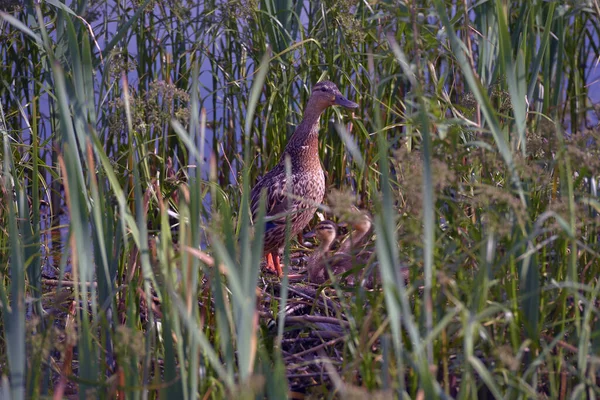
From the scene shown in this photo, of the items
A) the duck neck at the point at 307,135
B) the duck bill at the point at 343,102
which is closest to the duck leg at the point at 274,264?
the duck neck at the point at 307,135

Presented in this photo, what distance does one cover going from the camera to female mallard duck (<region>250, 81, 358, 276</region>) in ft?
13.6

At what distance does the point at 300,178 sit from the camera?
168 inches

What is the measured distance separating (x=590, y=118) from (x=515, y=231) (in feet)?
13.5

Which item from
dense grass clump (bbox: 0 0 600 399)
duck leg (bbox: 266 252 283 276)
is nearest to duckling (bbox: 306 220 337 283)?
dense grass clump (bbox: 0 0 600 399)

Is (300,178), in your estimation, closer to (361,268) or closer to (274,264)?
(274,264)

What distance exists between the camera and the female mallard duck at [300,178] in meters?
4.16

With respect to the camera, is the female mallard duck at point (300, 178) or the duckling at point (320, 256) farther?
the female mallard duck at point (300, 178)

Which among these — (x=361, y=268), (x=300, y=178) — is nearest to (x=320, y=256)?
(x=300, y=178)

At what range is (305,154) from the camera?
4.35 m

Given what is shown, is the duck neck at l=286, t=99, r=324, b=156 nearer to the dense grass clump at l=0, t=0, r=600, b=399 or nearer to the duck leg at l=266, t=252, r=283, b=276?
the duck leg at l=266, t=252, r=283, b=276

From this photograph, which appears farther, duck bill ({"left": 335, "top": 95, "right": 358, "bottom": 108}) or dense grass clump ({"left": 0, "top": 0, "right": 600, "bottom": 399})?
duck bill ({"left": 335, "top": 95, "right": 358, "bottom": 108})

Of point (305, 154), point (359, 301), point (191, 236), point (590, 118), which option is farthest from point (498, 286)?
point (590, 118)

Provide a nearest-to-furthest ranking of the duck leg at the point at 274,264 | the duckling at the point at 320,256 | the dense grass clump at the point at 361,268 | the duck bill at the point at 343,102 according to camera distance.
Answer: the dense grass clump at the point at 361,268 < the duckling at the point at 320,256 < the duck bill at the point at 343,102 < the duck leg at the point at 274,264

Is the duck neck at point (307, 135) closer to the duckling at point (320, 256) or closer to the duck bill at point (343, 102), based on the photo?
the duck bill at point (343, 102)
